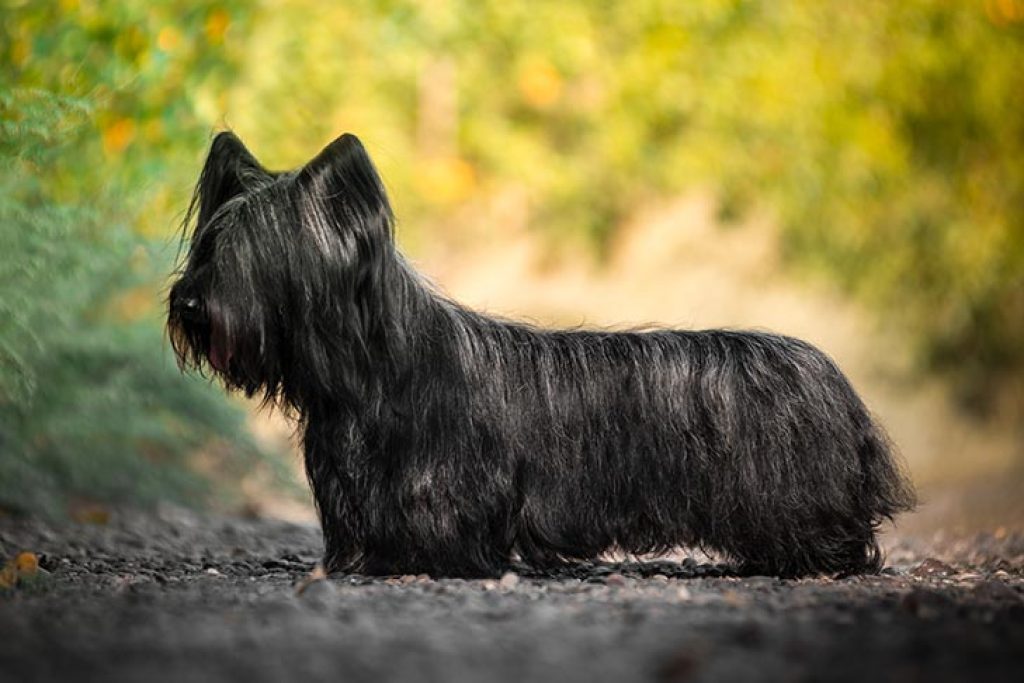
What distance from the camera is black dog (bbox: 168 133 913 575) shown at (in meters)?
6.13

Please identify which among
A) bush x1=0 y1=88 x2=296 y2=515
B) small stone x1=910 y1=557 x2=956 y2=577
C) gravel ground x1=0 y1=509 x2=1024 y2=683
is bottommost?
gravel ground x1=0 y1=509 x2=1024 y2=683

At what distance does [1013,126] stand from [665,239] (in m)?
4.43

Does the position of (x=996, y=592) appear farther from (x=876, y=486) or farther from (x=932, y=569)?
(x=932, y=569)

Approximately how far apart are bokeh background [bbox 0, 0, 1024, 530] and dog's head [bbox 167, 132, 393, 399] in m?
2.02

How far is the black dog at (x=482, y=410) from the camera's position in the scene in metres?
6.13

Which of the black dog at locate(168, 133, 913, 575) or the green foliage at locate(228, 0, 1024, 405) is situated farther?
the green foliage at locate(228, 0, 1024, 405)

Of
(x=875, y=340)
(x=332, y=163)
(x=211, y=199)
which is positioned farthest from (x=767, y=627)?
(x=875, y=340)

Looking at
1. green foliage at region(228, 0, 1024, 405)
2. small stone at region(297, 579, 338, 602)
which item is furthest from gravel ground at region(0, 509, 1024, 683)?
green foliage at region(228, 0, 1024, 405)

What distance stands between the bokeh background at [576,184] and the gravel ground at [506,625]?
2.79 metres

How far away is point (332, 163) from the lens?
20.1ft

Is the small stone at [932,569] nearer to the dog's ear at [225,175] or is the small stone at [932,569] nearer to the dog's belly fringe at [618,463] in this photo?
the dog's belly fringe at [618,463]

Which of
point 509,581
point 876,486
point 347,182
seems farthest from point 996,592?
point 347,182

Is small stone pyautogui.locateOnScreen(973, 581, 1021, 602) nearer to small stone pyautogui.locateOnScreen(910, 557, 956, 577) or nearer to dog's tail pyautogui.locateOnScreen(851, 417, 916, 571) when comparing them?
dog's tail pyautogui.locateOnScreen(851, 417, 916, 571)

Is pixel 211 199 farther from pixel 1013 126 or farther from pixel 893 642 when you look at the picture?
pixel 1013 126
